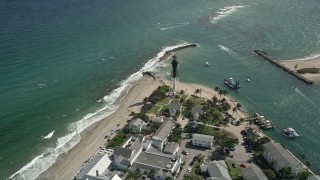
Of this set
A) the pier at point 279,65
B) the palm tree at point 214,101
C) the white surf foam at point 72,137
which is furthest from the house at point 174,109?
the pier at point 279,65

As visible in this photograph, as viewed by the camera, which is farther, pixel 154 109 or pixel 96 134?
pixel 154 109

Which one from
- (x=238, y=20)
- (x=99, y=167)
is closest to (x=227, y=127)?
(x=99, y=167)

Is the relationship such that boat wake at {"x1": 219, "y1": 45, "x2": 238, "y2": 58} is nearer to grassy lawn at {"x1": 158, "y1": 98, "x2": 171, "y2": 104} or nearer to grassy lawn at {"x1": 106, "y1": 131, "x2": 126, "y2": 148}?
grassy lawn at {"x1": 158, "y1": 98, "x2": 171, "y2": 104}

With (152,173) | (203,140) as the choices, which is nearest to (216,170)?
(203,140)

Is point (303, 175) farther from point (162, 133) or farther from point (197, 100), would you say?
point (197, 100)

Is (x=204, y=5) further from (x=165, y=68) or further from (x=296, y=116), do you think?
(x=296, y=116)

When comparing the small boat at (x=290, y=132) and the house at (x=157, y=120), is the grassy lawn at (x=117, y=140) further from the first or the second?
the small boat at (x=290, y=132)
